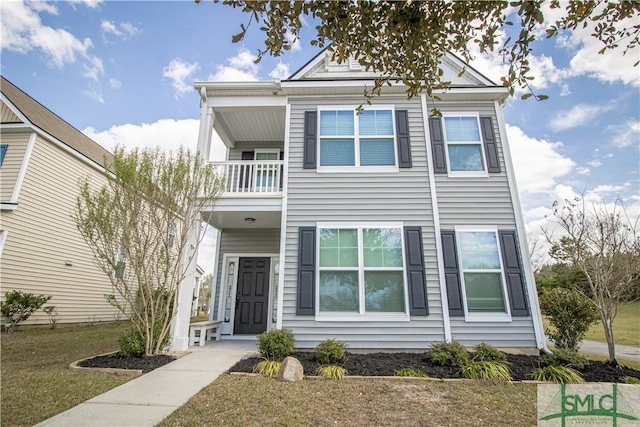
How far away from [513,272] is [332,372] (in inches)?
178

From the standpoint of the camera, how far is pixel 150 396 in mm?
3658

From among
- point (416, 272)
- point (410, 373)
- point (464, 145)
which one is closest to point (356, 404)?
point (410, 373)

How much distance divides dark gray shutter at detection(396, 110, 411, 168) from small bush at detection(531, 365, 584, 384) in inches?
179

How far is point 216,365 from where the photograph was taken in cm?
518

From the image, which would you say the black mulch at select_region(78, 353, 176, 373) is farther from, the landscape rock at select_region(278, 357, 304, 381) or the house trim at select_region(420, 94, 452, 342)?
the house trim at select_region(420, 94, 452, 342)

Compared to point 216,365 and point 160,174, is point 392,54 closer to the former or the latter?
point 160,174

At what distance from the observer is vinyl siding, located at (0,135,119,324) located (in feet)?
28.6

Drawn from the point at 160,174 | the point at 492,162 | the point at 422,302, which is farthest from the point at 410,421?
the point at 492,162

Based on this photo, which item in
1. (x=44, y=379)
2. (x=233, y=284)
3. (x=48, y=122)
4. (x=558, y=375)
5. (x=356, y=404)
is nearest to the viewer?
(x=356, y=404)

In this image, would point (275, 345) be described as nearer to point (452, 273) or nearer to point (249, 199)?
point (249, 199)

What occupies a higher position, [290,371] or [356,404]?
[290,371]

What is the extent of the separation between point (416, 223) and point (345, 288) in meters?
2.16

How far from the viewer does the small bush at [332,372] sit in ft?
14.9

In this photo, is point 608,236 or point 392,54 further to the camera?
point 608,236
